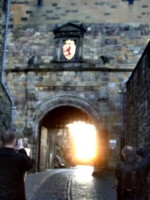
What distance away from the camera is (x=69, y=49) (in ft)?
36.3

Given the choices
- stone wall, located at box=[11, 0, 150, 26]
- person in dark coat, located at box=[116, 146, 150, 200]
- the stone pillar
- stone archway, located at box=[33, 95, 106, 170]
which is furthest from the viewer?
stone wall, located at box=[11, 0, 150, 26]

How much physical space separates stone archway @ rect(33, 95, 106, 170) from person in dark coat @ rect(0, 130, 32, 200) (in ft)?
26.1

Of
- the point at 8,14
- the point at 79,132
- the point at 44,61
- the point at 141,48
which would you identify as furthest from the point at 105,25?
the point at 79,132

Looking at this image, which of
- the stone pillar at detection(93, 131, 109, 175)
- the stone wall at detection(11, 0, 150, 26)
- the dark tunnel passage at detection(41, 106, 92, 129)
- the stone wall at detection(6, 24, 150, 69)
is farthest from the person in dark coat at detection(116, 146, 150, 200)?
the dark tunnel passage at detection(41, 106, 92, 129)

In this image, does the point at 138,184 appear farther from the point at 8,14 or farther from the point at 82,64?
the point at 8,14

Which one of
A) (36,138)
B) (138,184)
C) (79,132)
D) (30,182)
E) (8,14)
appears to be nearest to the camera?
(138,184)

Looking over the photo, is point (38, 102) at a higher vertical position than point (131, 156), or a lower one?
higher

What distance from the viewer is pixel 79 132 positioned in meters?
25.7

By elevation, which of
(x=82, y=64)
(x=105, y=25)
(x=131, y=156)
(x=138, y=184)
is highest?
(x=105, y=25)

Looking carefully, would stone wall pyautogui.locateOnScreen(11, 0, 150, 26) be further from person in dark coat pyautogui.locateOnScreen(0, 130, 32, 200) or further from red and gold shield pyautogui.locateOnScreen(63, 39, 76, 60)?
person in dark coat pyautogui.locateOnScreen(0, 130, 32, 200)

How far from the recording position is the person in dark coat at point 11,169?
2.53 m

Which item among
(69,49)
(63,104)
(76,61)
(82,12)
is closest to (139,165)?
(63,104)

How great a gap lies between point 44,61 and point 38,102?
1.38m

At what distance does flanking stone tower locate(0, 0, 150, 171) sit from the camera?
10633mm
